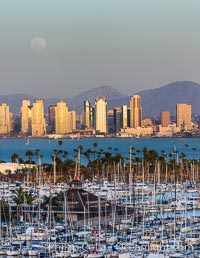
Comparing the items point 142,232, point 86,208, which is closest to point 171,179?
point 86,208

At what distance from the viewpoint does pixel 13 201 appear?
3497 cm

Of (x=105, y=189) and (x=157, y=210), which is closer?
(x=157, y=210)

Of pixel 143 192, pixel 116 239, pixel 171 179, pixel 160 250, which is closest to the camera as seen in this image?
pixel 160 250

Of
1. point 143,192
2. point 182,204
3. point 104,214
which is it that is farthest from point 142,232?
point 143,192

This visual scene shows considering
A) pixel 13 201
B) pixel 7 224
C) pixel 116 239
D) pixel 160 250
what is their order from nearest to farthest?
pixel 160 250 < pixel 116 239 < pixel 7 224 < pixel 13 201

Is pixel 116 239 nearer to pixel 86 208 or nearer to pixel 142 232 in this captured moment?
pixel 142 232

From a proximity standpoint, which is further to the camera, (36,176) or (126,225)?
(36,176)

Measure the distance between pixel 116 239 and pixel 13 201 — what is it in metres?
9.42

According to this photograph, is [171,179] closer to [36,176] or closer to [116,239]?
[36,176]

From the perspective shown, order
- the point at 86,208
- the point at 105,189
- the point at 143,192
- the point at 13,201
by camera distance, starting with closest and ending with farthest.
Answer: the point at 86,208 < the point at 13,201 < the point at 143,192 < the point at 105,189

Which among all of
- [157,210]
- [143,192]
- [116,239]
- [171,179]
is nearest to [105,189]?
[143,192]

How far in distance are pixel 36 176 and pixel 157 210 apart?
16.8m

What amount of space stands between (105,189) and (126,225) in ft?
43.2

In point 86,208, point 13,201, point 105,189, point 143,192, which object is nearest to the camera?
point 86,208
